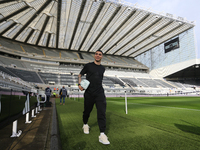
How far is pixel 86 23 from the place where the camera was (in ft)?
107

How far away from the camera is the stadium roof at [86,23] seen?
26277 millimetres

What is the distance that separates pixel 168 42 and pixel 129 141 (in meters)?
52.7

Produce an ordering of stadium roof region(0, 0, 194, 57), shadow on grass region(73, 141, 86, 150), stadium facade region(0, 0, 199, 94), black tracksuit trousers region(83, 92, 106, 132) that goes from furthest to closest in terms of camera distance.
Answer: stadium facade region(0, 0, 199, 94), stadium roof region(0, 0, 194, 57), black tracksuit trousers region(83, 92, 106, 132), shadow on grass region(73, 141, 86, 150)

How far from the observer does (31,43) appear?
1834 inches

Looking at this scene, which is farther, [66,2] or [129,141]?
[66,2]

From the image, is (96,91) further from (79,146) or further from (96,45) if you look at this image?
(96,45)

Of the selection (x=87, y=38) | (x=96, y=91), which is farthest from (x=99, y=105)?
(x=87, y=38)

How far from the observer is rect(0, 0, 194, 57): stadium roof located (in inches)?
1035

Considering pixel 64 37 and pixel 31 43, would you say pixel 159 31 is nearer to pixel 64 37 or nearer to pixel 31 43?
pixel 64 37

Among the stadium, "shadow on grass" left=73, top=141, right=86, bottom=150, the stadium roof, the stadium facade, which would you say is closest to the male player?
"shadow on grass" left=73, top=141, right=86, bottom=150

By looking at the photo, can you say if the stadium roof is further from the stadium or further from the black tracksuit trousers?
the black tracksuit trousers

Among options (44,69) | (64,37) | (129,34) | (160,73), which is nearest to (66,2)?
(64,37)

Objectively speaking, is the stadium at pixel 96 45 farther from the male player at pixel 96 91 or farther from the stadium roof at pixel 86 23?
the male player at pixel 96 91

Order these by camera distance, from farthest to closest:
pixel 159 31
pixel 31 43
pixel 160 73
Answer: pixel 160 73 < pixel 31 43 < pixel 159 31
